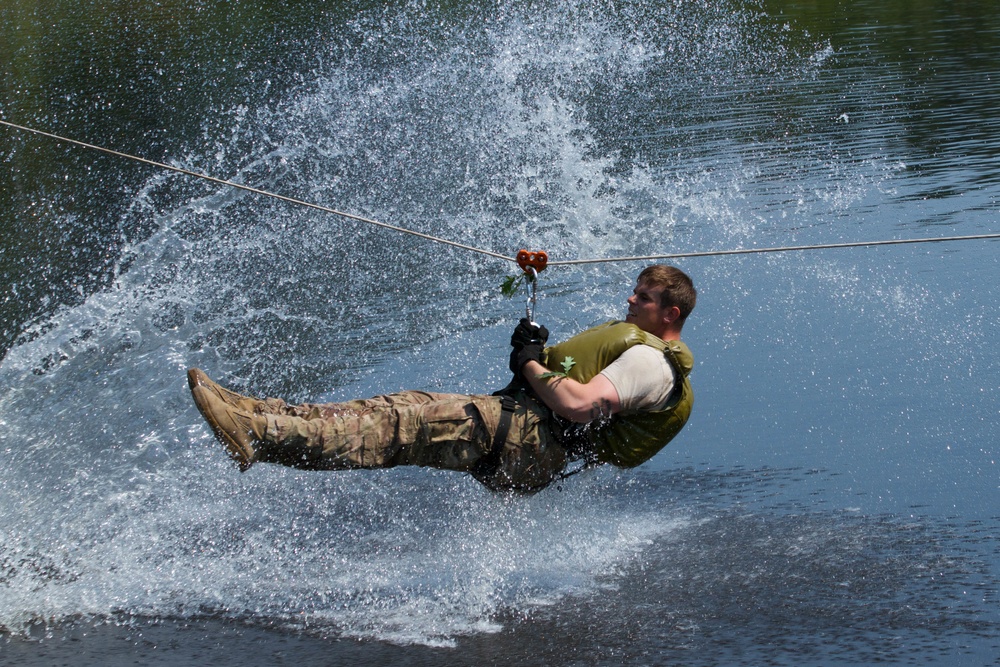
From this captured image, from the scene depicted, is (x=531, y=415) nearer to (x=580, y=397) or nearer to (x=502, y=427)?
(x=502, y=427)

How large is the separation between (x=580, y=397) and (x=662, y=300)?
68 cm

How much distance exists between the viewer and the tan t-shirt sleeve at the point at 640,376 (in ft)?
17.1

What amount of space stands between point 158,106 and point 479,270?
26.2 feet

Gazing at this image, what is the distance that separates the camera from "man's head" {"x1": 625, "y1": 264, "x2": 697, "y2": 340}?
541 cm

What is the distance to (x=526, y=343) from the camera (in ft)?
17.4

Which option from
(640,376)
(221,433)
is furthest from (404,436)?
(640,376)

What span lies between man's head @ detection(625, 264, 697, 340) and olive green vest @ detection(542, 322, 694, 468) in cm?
11

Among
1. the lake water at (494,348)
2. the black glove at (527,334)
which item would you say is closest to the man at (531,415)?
the black glove at (527,334)

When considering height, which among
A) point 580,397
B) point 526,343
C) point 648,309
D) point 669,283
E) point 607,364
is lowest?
point 580,397

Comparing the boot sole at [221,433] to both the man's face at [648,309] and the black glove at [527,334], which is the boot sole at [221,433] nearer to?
the black glove at [527,334]

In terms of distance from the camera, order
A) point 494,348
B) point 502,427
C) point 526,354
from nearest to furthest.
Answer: point 526,354 → point 502,427 → point 494,348

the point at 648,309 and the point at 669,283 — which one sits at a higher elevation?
the point at 669,283

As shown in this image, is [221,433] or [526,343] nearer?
[221,433]

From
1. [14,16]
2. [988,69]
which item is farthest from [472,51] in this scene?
[14,16]
